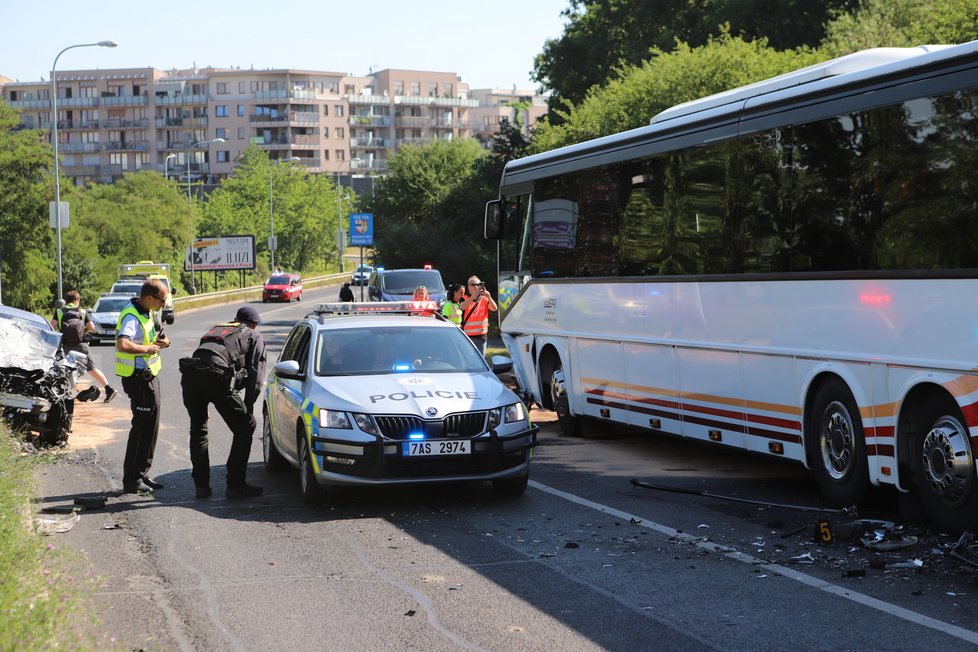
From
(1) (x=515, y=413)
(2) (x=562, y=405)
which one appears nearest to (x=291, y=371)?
(1) (x=515, y=413)

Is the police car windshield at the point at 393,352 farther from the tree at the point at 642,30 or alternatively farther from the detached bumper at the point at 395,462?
the tree at the point at 642,30

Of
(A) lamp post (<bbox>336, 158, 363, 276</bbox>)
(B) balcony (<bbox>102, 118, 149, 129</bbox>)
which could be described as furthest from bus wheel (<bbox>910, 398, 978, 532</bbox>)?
(B) balcony (<bbox>102, 118, 149, 129</bbox>)

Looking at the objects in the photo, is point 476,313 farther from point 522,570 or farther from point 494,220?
point 522,570

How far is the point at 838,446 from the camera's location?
33.5 ft

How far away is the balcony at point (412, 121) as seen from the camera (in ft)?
607

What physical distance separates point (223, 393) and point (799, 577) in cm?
550

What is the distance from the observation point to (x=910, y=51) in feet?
34.4

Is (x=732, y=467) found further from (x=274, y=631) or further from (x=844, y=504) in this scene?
(x=274, y=631)

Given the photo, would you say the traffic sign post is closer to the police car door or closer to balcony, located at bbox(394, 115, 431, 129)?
the police car door

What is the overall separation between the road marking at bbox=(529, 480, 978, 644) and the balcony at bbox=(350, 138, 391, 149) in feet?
569

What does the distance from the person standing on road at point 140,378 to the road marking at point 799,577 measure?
3.71m

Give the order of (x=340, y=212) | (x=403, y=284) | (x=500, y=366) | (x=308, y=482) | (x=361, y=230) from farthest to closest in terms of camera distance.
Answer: (x=340, y=212) → (x=361, y=230) → (x=403, y=284) → (x=500, y=366) → (x=308, y=482)

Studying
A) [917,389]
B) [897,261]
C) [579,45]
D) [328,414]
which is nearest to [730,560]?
[917,389]

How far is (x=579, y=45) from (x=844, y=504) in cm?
5216
